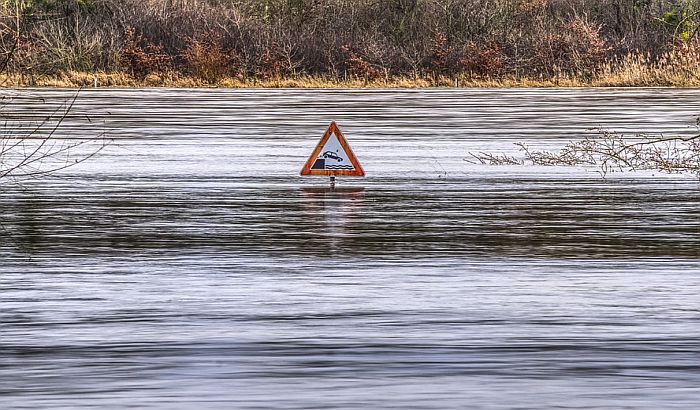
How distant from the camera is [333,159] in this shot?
816 inches

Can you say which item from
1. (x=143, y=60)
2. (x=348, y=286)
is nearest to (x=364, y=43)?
(x=143, y=60)

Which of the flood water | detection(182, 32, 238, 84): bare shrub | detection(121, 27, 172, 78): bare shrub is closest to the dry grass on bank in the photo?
detection(182, 32, 238, 84): bare shrub

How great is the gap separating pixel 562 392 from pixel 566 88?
1846 inches

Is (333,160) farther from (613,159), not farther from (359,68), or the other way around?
(359,68)

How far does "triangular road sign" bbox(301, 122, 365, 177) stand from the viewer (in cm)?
2058

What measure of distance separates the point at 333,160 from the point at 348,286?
29.7ft

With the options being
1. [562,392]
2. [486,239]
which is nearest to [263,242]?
[486,239]

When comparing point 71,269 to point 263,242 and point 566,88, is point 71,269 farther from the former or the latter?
point 566,88

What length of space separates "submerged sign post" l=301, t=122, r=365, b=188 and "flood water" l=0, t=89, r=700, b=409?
0.29 metres

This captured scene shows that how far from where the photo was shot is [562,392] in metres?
7.81

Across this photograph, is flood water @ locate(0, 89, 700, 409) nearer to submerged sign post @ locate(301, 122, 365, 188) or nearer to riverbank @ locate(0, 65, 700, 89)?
submerged sign post @ locate(301, 122, 365, 188)

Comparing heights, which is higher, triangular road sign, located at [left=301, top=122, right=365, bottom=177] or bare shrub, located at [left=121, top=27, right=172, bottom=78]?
triangular road sign, located at [left=301, top=122, right=365, bottom=177]

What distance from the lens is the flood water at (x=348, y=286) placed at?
8.05 m

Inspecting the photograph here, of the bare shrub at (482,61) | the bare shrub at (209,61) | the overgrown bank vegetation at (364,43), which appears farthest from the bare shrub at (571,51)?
the bare shrub at (209,61)
